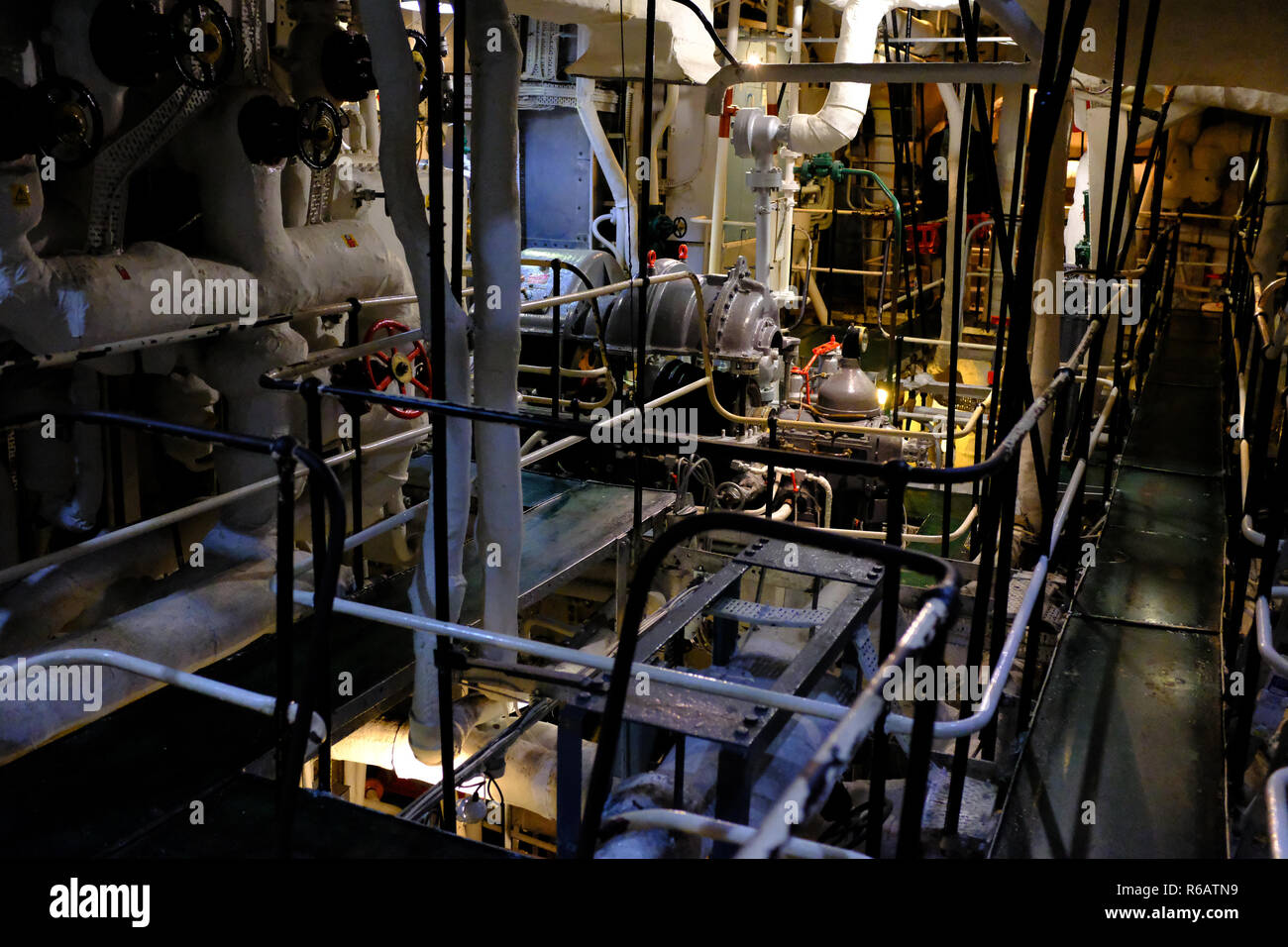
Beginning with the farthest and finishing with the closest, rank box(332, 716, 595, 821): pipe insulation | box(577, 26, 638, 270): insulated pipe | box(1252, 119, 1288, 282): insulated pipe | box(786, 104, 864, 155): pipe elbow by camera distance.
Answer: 1. box(577, 26, 638, 270): insulated pipe
2. box(786, 104, 864, 155): pipe elbow
3. box(1252, 119, 1288, 282): insulated pipe
4. box(332, 716, 595, 821): pipe insulation

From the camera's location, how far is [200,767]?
3.12m

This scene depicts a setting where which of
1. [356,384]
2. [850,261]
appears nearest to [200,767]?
[356,384]

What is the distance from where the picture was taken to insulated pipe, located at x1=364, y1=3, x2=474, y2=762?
3.01m

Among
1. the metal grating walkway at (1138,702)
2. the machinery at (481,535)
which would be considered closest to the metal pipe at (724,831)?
the machinery at (481,535)

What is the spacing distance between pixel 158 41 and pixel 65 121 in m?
0.43

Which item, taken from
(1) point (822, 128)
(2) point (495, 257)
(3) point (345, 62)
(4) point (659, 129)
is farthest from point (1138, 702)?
(4) point (659, 129)

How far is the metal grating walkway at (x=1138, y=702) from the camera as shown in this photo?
263cm

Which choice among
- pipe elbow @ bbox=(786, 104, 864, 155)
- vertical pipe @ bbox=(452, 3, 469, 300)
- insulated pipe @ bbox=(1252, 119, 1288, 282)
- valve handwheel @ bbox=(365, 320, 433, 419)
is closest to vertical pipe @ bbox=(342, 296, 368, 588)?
valve handwheel @ bbox=(365, 320, 433, 419)

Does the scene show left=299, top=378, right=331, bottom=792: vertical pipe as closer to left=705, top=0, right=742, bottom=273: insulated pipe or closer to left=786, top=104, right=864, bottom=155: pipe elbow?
left=786, top=104, right=864, bottom=155: pipe elbow

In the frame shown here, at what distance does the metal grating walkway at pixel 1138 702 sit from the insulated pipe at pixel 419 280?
1724mm

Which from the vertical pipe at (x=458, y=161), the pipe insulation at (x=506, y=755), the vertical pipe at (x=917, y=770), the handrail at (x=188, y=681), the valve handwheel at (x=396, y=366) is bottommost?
the pipe insulation at (x=506, y=755)

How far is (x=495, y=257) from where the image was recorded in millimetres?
3275

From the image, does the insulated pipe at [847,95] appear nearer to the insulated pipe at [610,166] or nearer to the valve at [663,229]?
the valve at [663,229]
